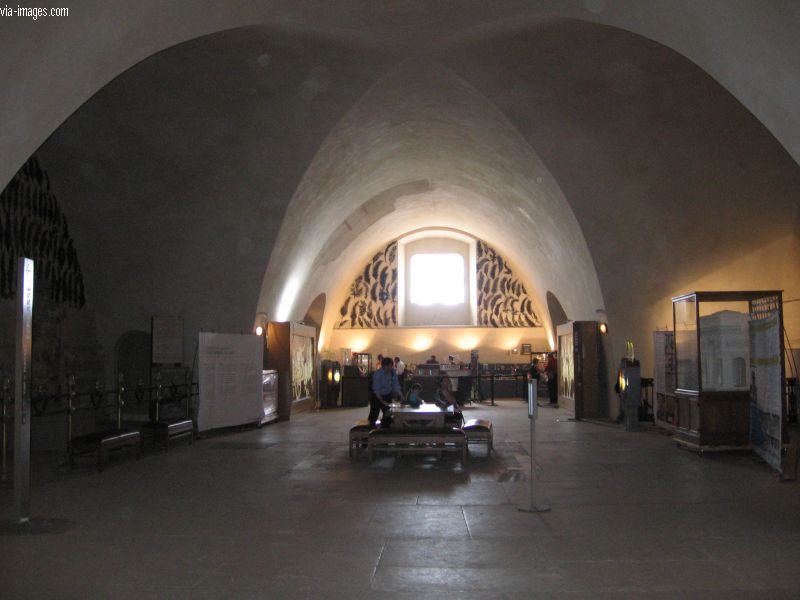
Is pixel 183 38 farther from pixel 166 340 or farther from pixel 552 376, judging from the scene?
pixel 552 376

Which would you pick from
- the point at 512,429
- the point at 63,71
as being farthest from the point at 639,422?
the point at 63,71

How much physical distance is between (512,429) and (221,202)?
6.54 metres

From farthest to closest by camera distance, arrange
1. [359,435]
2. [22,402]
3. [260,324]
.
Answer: [260,324], [359,435], [22,402]

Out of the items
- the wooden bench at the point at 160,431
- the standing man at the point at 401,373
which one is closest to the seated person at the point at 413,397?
the wooden bench at the point at 160,431

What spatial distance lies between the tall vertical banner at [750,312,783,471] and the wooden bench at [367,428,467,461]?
346cm

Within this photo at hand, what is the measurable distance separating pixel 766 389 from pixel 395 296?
55.2ft

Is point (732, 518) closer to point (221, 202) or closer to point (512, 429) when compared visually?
point (512, 429)

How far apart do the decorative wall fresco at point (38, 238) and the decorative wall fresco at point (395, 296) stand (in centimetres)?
1165

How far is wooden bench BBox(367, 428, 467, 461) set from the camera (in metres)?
8.99

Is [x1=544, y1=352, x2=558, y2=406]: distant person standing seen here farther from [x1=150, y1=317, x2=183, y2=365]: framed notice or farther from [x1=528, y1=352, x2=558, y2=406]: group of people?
[x1=150, y1=317, x2=183, y2=365]: framed notice

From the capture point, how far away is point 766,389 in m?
8.63

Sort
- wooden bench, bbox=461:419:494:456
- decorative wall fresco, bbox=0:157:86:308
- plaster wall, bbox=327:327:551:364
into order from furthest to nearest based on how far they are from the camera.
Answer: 1. plaster wall, bbox=327:327:551:364
2. decorative wall fresco, bbox=0:157:86:308
3. wooden bench, bbox=461:419:494:456

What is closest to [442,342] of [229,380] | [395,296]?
[395,296]

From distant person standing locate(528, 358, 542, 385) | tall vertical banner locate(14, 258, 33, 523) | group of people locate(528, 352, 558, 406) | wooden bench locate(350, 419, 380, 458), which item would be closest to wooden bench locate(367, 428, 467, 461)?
wooden bench locate(350, 419, 380, 458)
